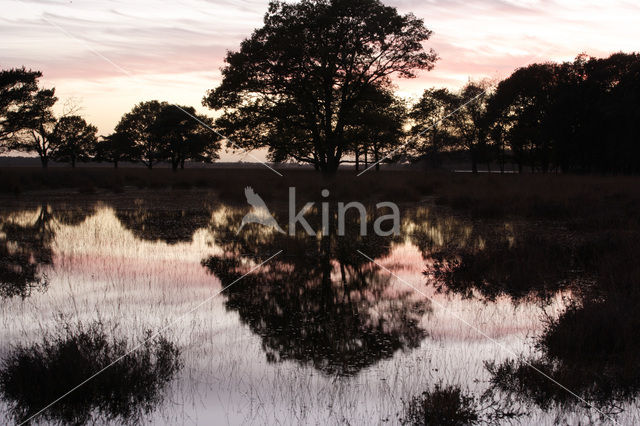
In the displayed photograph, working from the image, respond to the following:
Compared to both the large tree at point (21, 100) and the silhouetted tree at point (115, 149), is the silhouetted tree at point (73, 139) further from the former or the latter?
the large tree at point (21, 100)

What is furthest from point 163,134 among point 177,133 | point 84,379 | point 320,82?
point 84,379

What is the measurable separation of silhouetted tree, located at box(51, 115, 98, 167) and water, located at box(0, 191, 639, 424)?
5530cm

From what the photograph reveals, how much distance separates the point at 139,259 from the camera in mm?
11164

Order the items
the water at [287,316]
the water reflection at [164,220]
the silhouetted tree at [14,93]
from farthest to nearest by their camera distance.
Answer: the silhouetted tree at [14,93] < the water reflection at [164,220] < the water at [287,316]

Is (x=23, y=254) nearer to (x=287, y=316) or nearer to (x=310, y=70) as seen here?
(x=287, y=316)

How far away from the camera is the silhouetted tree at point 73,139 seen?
206ft

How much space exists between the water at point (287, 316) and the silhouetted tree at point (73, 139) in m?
55.3

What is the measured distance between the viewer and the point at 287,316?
711 cm

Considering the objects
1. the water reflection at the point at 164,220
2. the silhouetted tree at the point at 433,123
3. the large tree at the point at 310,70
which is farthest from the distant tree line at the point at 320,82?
the silhouetted tree at the point at 433,123

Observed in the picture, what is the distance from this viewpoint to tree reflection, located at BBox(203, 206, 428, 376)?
580 centimetres

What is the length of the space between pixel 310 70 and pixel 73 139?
170 feet

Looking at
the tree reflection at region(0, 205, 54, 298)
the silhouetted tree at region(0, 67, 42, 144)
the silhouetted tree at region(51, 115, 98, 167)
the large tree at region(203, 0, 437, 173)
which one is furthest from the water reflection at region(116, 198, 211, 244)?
the silhouetted tree at region(51, 115, 98, 167)

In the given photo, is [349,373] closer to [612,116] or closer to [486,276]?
[486,276]

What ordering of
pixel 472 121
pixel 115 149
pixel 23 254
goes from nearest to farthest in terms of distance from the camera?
pixel 23 254
pixel 472 121
pixel 115 149
